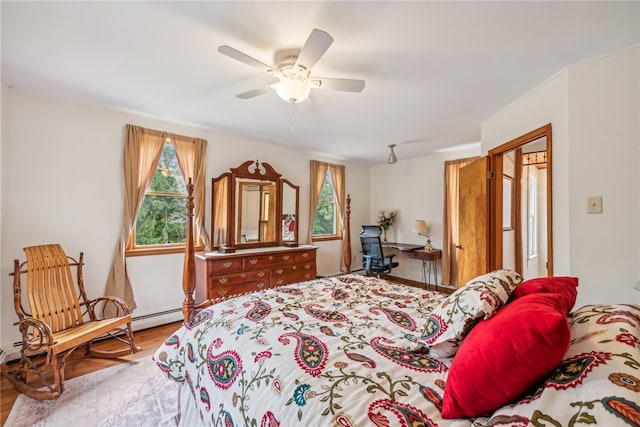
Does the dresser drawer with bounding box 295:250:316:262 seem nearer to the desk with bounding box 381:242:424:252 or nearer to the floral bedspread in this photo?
the desk with bounding box 381:242:424:252

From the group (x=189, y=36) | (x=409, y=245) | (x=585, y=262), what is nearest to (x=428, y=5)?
(x=189, y=36)

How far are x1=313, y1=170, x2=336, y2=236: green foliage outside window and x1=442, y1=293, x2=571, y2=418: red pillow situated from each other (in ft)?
13.6

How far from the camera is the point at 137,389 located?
2.04 meters

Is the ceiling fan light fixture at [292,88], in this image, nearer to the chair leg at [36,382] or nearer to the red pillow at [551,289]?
the red pillow at [551,289]

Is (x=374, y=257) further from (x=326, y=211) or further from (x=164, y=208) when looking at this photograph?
(x=164, y=208)

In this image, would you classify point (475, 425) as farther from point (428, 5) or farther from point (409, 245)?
point (409, 245)

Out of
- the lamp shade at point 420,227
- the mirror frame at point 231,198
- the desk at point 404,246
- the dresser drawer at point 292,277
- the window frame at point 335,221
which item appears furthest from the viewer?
the window frame at point 335,221

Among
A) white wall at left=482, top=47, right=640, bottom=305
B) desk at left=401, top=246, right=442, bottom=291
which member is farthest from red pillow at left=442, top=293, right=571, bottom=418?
desk at left=401, top=246, right=442, bottom=291

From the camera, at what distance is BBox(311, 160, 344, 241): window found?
4.88 meters

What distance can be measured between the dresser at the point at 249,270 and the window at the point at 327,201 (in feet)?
3.05

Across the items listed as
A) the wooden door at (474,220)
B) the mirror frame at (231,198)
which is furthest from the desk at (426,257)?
the mirror frame at (231,198)

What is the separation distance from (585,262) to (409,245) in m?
3.22

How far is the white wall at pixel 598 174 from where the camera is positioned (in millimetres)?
1729

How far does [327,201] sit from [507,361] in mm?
4497
